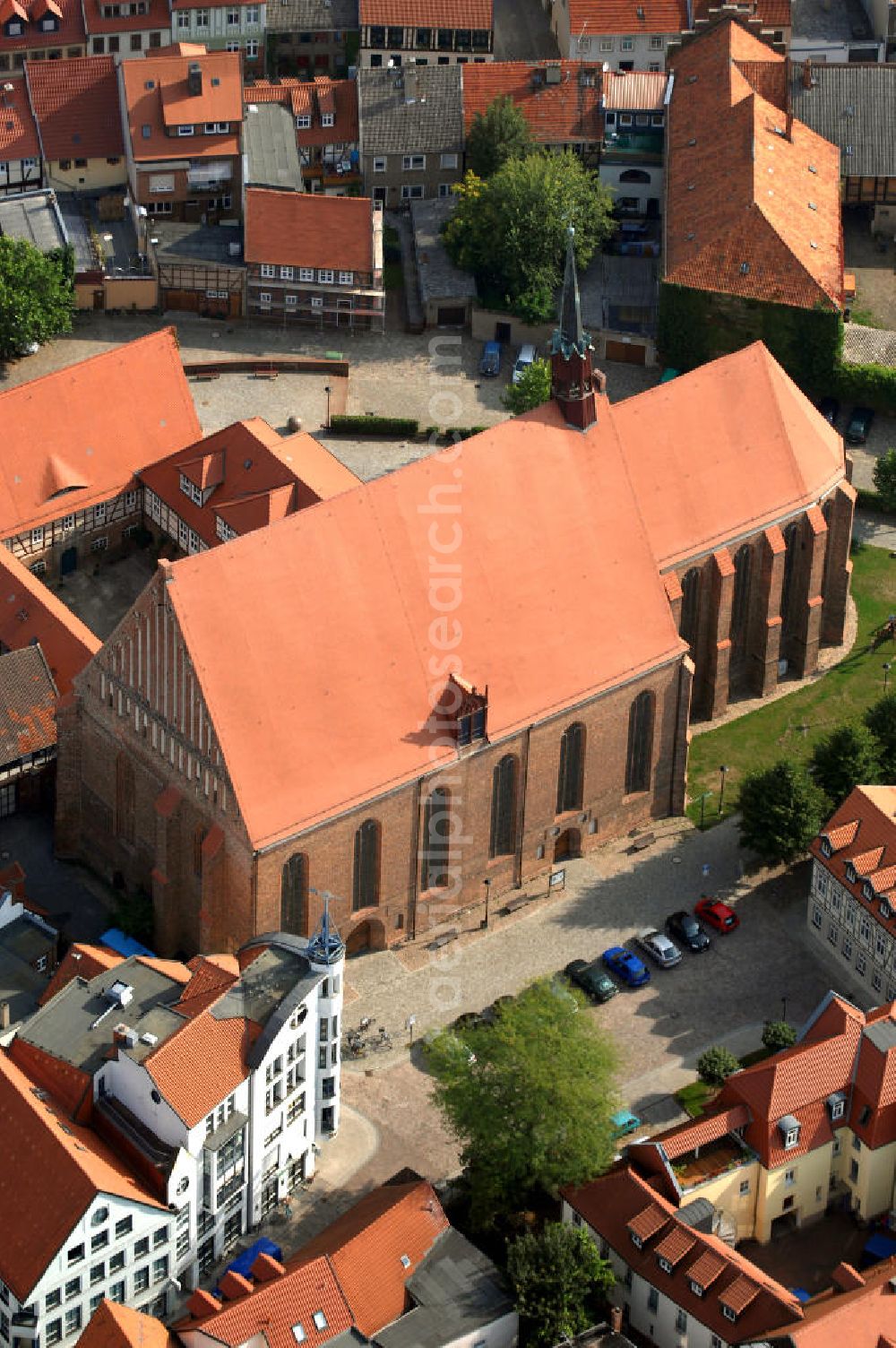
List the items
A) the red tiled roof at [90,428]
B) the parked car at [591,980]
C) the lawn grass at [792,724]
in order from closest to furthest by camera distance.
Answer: the parked car at [591,980] → the lawn grass at [792,724] → the red tiled roof at [90,428]

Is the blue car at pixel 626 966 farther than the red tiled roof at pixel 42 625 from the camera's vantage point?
No

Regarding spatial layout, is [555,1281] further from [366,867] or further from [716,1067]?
[366,867]

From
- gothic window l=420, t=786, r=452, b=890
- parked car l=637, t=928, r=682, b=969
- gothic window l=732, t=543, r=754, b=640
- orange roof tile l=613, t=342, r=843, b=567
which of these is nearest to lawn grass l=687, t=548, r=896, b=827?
gothic window l=732, t=543, r=754, b=640

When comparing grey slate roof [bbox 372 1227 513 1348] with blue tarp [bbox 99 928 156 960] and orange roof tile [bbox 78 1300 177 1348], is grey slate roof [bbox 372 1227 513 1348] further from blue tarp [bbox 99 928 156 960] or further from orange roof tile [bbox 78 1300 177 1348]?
blue tarp [bbox 99 928 156 960]

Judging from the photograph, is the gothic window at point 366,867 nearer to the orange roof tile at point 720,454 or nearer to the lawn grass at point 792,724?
the lawn grass at point 792,724

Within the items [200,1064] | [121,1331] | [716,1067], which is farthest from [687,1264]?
[121,1331]

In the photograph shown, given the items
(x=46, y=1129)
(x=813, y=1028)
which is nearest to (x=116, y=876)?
(x=46, y=1129)

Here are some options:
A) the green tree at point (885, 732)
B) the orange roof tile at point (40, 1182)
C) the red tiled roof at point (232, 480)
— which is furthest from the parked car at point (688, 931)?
the orange roof tile at point (40, 1182)
